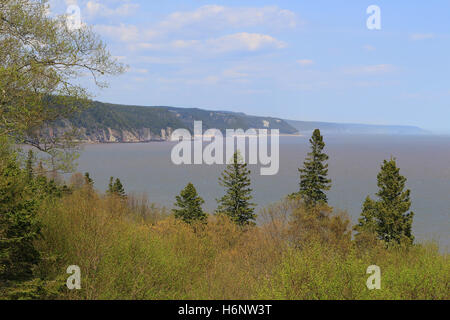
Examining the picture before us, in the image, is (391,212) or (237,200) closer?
(391,212)

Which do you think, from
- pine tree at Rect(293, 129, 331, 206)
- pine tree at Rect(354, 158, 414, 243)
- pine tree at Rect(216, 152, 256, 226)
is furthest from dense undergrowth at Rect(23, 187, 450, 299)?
pine tree at Rect(216, 152, 256, 226)

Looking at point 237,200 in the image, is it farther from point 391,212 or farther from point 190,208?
point 391,212

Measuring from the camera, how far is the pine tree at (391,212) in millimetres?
34844

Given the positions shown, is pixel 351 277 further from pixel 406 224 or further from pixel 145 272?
pixel 406 224

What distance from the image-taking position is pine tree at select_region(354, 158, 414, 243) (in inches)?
1372

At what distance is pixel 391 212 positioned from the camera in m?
35.0

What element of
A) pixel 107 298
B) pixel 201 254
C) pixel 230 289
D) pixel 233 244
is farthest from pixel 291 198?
pixel 107 298

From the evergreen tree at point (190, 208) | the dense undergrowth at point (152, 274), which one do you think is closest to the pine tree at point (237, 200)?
the evergreen tree at point (190, 208)

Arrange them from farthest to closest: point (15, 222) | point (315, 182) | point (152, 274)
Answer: point (315, 182), point (152, 274), point (15, 222)

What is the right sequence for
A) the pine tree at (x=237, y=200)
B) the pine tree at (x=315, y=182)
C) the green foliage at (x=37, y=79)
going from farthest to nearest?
the pine tree at (x=237, y=200), the pine tree at (x=315, y=182), the green foliage at (x=37, y=79)

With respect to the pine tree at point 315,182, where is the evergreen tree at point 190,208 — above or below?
below

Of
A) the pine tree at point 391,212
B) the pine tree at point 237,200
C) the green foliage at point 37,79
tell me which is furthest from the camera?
the pine tree at point 237,200

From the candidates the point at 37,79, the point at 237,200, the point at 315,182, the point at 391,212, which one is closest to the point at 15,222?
the point at 37,79

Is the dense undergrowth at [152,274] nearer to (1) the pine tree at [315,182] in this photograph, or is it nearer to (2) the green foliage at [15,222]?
(2) the green foliage at [15,222]
